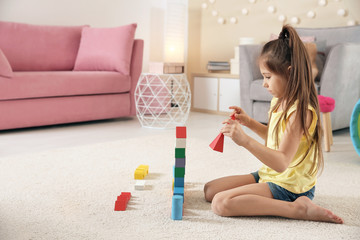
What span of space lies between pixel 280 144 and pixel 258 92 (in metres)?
1.96

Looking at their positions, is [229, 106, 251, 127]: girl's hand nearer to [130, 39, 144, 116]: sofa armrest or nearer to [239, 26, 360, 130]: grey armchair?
[239, 26, 360, 130]: grey armchair

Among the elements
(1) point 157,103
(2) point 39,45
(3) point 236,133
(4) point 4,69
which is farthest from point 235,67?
(3) point 236,133

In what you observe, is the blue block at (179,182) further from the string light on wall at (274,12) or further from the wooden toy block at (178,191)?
the string light on wall at (274,12)

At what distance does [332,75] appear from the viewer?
296 cm

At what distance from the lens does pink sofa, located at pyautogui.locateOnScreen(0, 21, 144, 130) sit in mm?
3080

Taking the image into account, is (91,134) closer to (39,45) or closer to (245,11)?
(39,45)

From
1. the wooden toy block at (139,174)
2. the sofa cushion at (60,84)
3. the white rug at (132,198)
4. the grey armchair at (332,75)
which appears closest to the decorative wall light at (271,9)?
the grey armchair at (332,75)

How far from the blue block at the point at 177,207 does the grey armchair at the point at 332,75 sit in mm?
1947

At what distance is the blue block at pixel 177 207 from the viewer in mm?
1390

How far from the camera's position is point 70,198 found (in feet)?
5.25

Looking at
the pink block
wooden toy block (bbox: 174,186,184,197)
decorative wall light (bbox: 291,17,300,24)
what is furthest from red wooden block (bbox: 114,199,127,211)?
decorative wall light (bbox: 291,17,300,24)

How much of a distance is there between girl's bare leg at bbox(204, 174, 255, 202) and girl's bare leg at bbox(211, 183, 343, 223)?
5.7 inches

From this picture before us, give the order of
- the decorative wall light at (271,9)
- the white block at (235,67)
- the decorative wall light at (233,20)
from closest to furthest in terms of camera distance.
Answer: the white block at (235,67)
the decorative wall light at (271,9)
the decorative wall light at (233,20)

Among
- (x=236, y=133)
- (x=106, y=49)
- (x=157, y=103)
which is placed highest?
(x=106, y=49)
